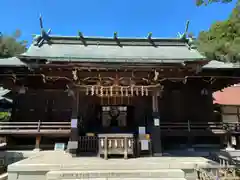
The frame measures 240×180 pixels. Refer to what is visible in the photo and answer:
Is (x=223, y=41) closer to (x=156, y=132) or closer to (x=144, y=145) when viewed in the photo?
(x=156, y=132)

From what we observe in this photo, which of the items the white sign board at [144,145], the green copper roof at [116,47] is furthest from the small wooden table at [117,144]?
the green copper roof at [116,47]

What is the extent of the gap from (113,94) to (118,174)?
4.11 m

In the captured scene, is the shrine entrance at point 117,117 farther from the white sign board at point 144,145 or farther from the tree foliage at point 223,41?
the tree foliage at point 223,41

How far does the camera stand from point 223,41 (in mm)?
26391

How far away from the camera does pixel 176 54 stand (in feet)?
36.2

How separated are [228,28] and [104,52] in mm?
21820

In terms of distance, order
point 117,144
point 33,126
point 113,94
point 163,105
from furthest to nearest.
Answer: point 163,105, point 33,126, point 113,94, point 117,144

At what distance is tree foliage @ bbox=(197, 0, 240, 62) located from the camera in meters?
23.3

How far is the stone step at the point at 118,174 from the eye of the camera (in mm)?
5520

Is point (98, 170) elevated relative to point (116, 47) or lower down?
lower down

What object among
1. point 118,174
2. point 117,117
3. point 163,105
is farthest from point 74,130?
point 163,105

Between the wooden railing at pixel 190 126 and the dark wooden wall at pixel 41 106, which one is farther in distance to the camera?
the dark wooden wall at pixel 41 106

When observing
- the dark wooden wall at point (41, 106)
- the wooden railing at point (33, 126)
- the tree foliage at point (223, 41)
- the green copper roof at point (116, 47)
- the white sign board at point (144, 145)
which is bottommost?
the white sign board at point (144, 145)

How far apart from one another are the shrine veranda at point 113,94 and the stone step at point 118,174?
1.64 meters
